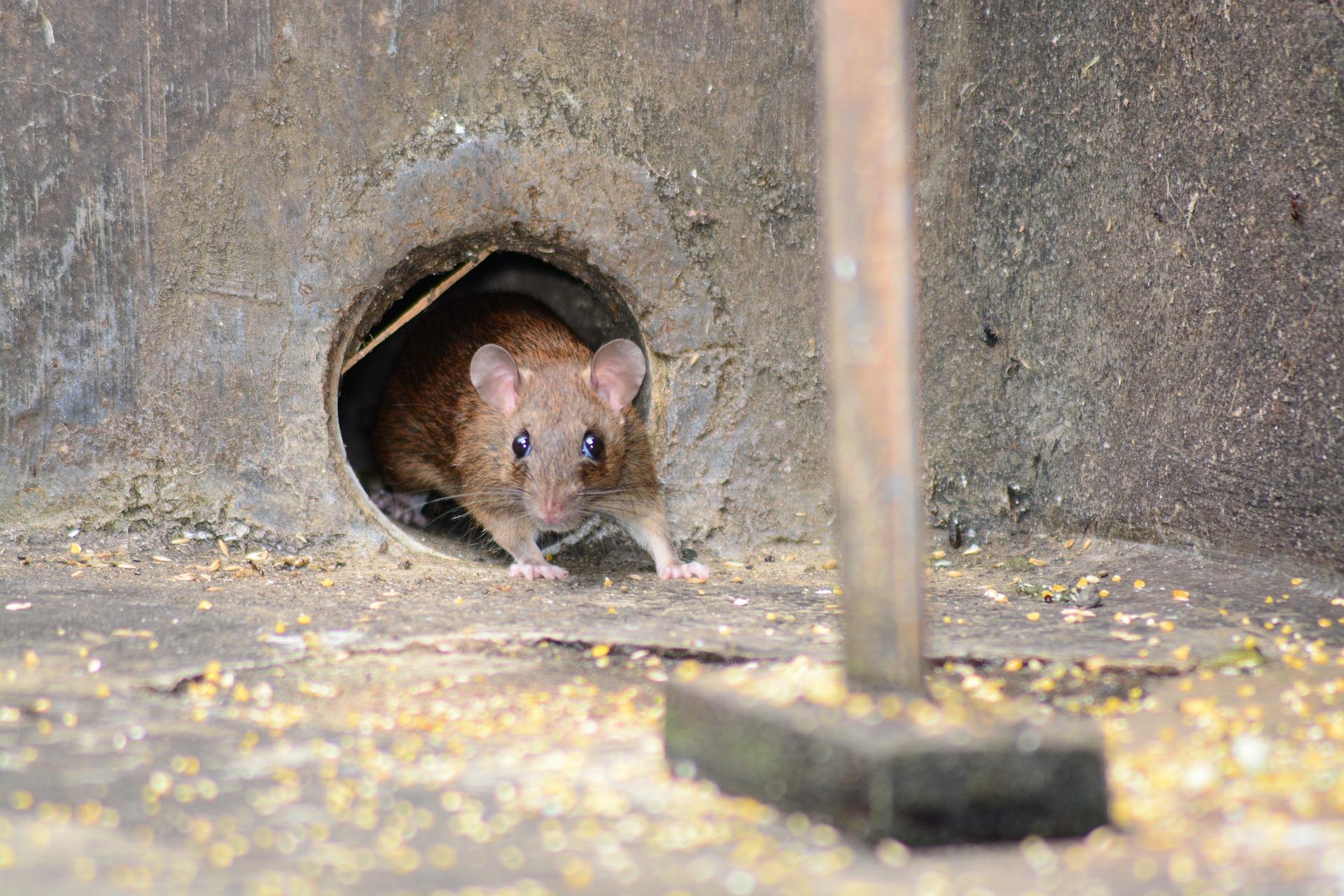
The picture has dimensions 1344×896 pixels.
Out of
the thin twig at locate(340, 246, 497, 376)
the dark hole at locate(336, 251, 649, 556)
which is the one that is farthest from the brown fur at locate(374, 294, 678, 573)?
the thin twig at locate(340, 246, 497, 376)

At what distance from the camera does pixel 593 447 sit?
5145mm

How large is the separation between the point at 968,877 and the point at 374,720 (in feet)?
4.34

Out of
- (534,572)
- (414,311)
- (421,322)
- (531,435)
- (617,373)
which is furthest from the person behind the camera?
(421,322)

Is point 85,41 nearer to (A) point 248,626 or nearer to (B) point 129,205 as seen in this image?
(B) point 129,205

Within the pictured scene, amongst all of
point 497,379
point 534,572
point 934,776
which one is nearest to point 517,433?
point 497,379

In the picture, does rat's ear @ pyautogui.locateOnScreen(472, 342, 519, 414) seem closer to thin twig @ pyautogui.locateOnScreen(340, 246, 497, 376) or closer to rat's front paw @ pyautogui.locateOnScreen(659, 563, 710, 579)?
thin twig @ pyautogui.locateOnScreen(340, 246, 497, 376)

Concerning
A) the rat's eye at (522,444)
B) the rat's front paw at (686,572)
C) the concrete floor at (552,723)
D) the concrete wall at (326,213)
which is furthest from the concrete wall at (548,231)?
the rat's eye at (522,444)

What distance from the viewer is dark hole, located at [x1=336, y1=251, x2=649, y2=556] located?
611cm

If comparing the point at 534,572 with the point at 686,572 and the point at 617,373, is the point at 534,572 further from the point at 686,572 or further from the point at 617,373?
the point at 617,373

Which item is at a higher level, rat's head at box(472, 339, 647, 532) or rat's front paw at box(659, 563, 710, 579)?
rat's head at box(472, 339, 647, 532)

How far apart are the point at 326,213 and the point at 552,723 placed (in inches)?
104

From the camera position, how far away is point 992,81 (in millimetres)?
4629

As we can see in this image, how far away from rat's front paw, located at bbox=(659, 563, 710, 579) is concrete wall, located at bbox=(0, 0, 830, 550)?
0.38 m

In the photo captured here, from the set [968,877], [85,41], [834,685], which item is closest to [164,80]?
[85,41]
